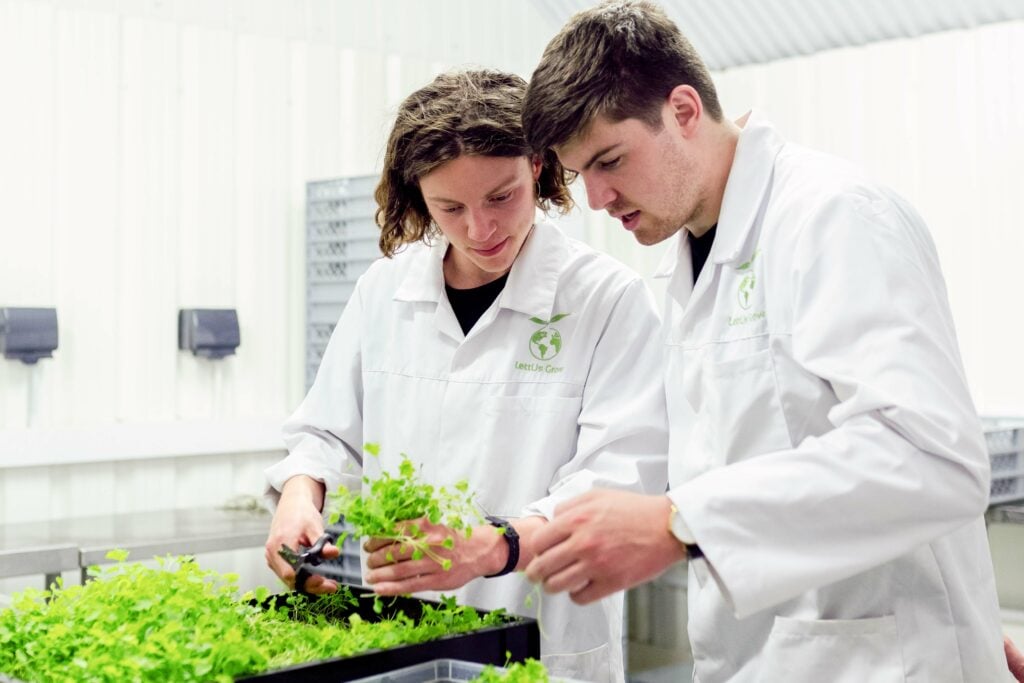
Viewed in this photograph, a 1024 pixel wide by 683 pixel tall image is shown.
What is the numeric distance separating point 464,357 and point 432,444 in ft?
Answer: 0.54

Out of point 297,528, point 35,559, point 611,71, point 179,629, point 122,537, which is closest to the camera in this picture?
point 179,629

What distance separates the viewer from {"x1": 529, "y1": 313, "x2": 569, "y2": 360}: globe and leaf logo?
194 cm

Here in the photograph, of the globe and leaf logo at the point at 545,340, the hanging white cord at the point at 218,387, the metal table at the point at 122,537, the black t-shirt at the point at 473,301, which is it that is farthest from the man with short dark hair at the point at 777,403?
the hanging white cord at the point at 218,387

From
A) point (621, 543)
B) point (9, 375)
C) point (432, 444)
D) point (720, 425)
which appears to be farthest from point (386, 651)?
point (9, 375)

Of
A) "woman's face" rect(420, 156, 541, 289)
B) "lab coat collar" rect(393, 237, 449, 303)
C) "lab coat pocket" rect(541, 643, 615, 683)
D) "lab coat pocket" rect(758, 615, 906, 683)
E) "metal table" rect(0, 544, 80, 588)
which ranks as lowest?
"metal table" rect(0, 544, 80, 588)

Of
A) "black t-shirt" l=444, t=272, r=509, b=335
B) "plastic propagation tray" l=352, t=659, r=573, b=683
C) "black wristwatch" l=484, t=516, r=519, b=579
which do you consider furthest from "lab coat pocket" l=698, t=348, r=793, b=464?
"black t-shirt" l=444, t=272, r=509, b=335

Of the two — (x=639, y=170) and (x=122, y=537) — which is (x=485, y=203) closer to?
(x=639, y=170)

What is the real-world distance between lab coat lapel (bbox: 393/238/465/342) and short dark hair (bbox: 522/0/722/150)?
19.7 inches

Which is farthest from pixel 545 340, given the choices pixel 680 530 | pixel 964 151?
pixel 964 151

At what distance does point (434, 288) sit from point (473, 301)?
75 mm

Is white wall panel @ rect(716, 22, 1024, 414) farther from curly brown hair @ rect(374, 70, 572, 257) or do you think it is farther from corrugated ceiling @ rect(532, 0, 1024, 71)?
curly brown hair @ rect(374, 70, 572, 257)

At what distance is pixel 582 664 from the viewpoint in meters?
1.87

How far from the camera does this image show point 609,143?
155 centimetres

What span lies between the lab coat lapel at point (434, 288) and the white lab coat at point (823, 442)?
438mm
